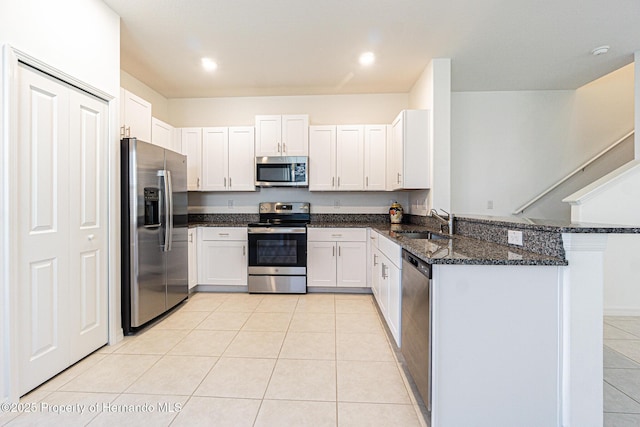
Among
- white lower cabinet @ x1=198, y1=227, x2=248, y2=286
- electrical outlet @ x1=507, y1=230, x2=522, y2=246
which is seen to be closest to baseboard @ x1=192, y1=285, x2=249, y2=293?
white lower cabinet @ x1=198, y1=227, x2=248, y2=286

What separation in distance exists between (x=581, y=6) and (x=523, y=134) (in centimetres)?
203

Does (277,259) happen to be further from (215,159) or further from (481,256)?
(481,256)

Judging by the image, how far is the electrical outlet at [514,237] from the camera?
1.67m

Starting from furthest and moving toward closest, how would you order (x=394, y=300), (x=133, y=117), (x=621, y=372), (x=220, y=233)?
1. (x=220, y=233)
2. (x=133, y=117)
3. (x=394, y=300)
4. (x=621, y=372)

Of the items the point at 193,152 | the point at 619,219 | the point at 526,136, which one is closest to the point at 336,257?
the point at 193,152

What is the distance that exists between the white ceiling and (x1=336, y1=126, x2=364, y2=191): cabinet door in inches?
25.1

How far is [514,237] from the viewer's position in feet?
5.62

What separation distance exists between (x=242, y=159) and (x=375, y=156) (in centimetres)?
181

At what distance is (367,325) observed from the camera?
8.93 feet

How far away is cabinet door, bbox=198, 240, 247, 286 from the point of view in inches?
146

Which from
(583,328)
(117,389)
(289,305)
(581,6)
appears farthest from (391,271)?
(581,6)

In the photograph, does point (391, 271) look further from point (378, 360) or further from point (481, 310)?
point (481, 310)

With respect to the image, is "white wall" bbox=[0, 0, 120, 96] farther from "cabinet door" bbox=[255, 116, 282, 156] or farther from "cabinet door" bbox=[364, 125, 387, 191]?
"cabinet door" bbox=[364, 125, 387, 191]

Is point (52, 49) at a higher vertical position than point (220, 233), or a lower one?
higher
